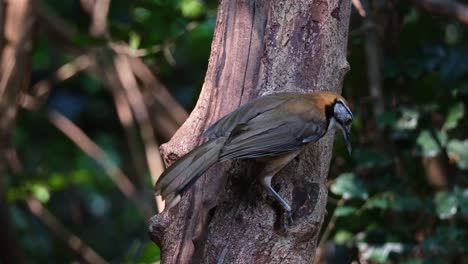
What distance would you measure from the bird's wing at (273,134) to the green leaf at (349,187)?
91 cm

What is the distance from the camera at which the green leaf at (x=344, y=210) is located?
3264 millimetres

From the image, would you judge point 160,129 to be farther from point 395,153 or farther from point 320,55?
point 320,55

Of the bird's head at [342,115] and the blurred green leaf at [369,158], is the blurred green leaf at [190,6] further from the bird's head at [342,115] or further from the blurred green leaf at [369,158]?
the bird's head at [342,115]

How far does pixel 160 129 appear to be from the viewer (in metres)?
5.29

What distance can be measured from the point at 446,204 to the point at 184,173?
1.45 metres

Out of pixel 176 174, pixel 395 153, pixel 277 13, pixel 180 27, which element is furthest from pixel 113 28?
pixel 176 174

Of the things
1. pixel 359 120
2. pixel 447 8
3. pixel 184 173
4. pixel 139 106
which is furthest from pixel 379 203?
pixel 139 106

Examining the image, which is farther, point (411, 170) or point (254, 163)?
point (411, 170)

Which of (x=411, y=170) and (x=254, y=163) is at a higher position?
(x=254, y=163)

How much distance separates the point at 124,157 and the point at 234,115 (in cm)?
385

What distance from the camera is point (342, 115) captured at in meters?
2.49

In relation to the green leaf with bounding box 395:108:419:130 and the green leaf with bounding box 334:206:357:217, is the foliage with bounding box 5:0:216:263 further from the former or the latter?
the green leaf with bounding box 334:206:357:217

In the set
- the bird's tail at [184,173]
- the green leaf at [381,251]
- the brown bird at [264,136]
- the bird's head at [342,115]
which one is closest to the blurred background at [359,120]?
the green leaf at [381,251]

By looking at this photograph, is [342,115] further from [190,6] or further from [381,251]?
[190,6]
